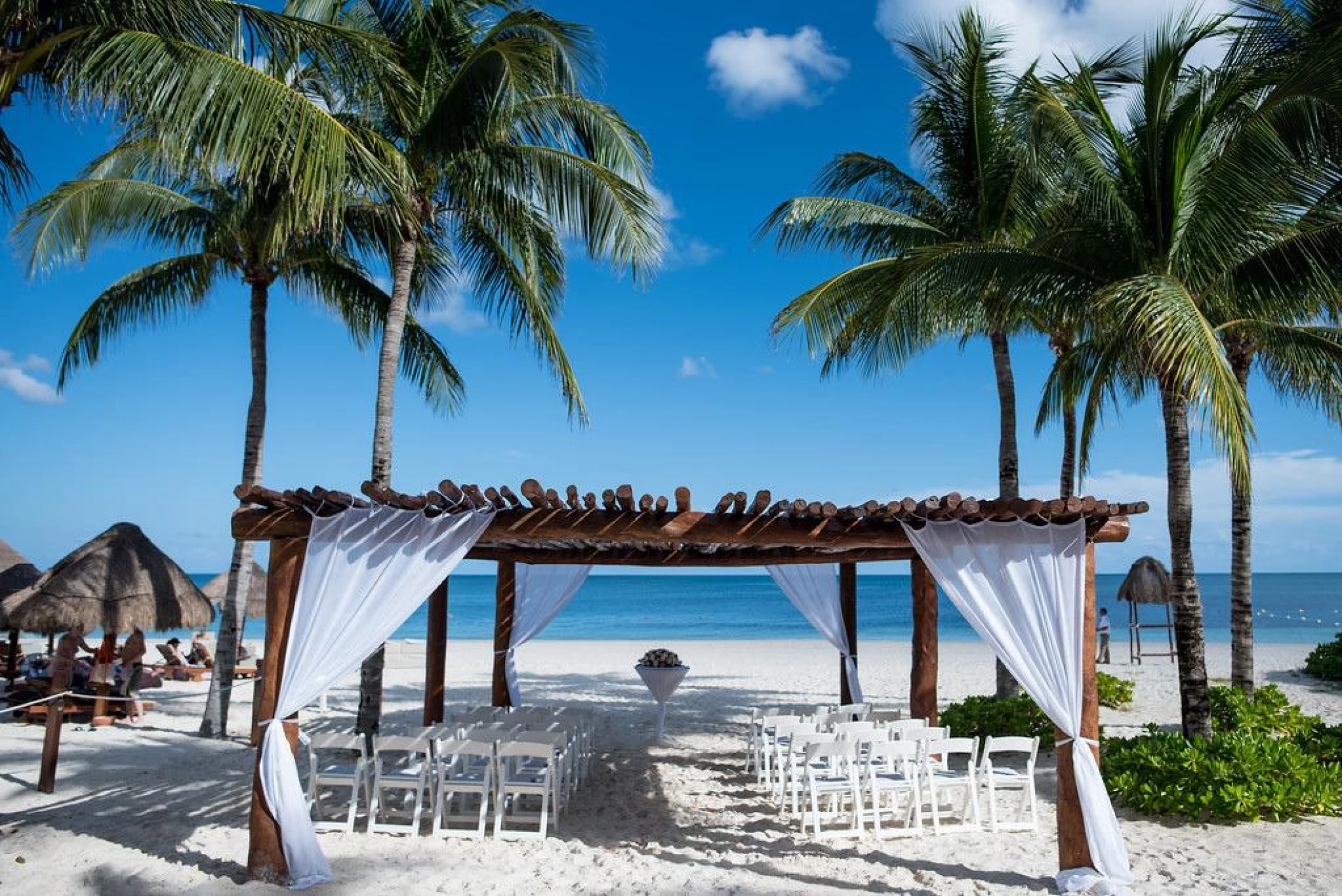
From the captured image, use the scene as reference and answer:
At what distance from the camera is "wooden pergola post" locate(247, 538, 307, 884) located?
17.7 feet

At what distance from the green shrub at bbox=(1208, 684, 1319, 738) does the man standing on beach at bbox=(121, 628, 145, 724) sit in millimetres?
11499

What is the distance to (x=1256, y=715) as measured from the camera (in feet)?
29.7

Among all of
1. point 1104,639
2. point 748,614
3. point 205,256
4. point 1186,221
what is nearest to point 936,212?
point 1186,221

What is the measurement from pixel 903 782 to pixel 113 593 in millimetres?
8410

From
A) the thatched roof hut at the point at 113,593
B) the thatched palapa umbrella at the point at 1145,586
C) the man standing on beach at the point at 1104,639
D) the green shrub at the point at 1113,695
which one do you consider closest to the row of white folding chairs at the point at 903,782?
the green shrub at the point at 1113,695

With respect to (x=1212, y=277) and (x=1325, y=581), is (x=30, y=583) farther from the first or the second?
(x=1325, y=581)

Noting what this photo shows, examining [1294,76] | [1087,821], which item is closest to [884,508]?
[1087,821]

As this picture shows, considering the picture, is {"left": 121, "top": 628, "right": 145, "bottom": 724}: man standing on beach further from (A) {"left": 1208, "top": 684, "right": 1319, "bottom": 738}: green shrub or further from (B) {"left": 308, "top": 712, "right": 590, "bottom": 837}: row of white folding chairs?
(A) {"left": 1208, "top": 684, "right": 1319, "bottom": 738}: green shrub

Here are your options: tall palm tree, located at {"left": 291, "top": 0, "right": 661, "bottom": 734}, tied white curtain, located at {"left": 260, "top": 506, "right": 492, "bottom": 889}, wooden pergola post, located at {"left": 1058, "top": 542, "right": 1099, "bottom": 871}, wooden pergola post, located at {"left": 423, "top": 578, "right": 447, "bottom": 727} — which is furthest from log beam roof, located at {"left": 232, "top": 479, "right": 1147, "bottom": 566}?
wooden pergola post, located at {"left": 423, "top": 578, "right": 447, "bottom": 727}

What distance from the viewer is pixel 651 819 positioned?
701 cm

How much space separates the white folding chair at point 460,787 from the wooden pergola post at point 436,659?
2.17m

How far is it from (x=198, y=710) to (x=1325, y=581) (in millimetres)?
104494

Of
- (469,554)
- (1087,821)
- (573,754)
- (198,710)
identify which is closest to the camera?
(1087,821)

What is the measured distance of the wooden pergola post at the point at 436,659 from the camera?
30.2 feet
